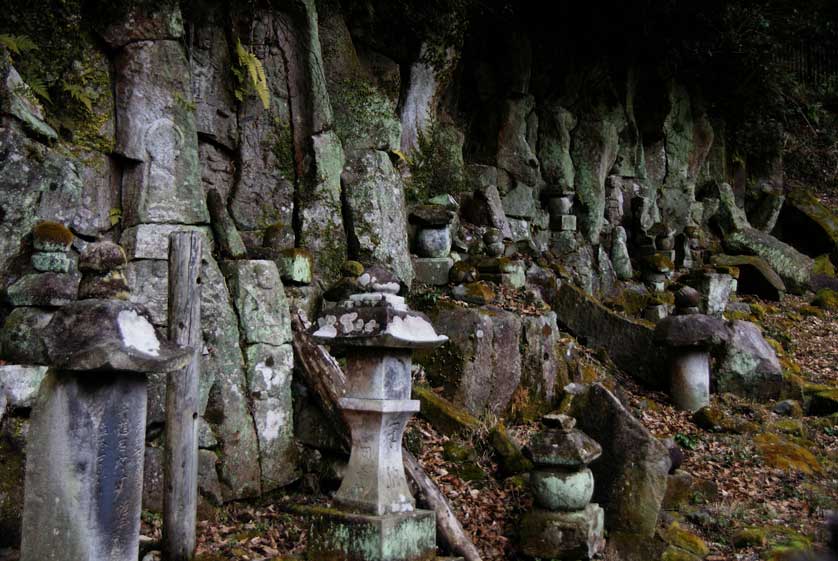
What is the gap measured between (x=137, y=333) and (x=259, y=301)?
341 cm

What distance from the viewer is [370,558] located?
5.37 metres

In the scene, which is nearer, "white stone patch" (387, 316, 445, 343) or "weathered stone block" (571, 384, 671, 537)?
"white stone patch" (387, 316, 445, 343)

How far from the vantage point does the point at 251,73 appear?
8664 millimetres

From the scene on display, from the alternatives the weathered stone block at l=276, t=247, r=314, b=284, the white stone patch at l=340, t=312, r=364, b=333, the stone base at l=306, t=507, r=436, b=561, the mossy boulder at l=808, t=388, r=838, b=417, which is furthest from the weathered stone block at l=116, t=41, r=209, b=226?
the mossy boulder at l=808, t=388, r=838, b=417

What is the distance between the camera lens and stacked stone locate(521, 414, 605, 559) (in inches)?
246

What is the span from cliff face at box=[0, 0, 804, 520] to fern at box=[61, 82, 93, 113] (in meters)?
0.02

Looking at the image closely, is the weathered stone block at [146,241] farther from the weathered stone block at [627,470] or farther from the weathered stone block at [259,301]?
the weathered stone block at [627,470]

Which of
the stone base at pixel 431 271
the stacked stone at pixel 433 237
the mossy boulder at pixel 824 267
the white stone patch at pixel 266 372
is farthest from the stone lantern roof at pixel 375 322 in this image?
the mossy boulder at pixel 824 267

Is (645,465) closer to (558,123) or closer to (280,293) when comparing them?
→ (280,293)

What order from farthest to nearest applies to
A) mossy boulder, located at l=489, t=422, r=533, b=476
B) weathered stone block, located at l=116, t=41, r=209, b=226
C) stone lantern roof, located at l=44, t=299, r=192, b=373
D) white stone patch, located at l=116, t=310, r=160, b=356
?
mossy boulder, located at l=489, t=422, r=533, b=476 < weathered stone block, located at l=116, t=41, r=209, b=226 < white stone patch, located at l=116, t=310, r=160, b=356 < stone lantern roof, located at l=44, t=299, r=192, b=373

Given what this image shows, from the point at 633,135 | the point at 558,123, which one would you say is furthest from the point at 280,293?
the point at 633,135

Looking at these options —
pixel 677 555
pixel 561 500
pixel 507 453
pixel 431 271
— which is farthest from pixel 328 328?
pixel 431 271

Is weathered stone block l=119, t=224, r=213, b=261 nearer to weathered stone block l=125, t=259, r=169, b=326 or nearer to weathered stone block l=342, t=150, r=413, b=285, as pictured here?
weathered stone block l=125, t=259, r=169, b=326

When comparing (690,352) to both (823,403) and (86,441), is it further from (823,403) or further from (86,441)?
(86,441)
